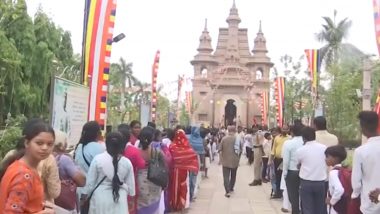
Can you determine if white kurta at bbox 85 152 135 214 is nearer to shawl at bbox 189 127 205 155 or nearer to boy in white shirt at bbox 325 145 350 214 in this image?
boy in white shirt at bbox 325 145 350 214

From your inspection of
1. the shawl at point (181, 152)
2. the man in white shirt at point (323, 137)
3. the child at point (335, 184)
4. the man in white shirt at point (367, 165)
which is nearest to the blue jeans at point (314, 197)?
the man in white shirt at point (323, 137)

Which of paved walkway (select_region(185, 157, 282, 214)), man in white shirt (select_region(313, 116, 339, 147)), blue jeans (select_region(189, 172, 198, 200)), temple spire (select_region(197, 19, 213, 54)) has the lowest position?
paved walkway (select_region(185, 157, 282, 214))

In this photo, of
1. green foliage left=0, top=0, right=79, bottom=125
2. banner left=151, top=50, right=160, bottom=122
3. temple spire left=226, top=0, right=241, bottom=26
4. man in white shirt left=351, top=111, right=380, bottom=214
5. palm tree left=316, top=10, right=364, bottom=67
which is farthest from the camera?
temple spire left=226, top=0, right=241, bottom=26

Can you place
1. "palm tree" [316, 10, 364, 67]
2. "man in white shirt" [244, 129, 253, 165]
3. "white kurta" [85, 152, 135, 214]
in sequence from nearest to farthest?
1. "white kurta" [85, 152, 135, 214]
2. "man in white shirt" [244, 129, 253, 165]
3. "palm tree" [316, 10, 364, 67]

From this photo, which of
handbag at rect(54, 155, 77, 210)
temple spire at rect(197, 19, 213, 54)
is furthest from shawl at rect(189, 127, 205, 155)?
temple spire at rect(197, 19, 213, 54)

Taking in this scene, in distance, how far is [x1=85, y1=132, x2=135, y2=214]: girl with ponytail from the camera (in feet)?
17.6

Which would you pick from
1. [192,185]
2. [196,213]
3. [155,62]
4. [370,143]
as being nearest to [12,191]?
[370,143]

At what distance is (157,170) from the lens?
6906 mm

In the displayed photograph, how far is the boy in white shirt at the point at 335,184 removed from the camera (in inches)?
225

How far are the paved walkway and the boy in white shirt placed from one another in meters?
4.66

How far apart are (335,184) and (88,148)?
2.61m

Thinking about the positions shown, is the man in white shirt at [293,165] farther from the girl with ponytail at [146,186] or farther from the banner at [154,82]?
the banner at [154,82]

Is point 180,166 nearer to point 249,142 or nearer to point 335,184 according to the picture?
point 335,184

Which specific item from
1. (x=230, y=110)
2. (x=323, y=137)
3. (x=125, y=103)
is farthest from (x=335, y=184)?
(x=230, y=110)
